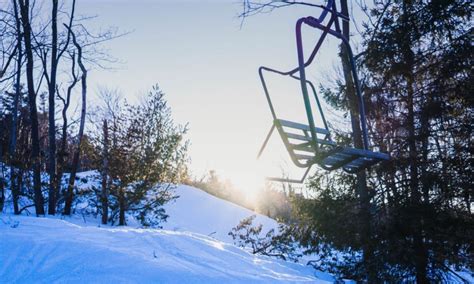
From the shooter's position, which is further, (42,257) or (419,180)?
(419,180)

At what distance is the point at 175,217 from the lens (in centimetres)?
1523

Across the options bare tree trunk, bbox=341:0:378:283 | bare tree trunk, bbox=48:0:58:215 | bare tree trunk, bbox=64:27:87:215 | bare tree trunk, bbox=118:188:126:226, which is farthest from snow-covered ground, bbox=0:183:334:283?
bare tree trunk, bbox=64:27:87:215

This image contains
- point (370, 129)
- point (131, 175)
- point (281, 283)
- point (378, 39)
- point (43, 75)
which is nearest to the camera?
point (281, 283)

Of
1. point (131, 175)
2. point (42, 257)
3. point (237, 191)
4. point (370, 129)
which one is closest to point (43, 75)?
point (131, 175)

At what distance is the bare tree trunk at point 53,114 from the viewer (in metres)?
9.94

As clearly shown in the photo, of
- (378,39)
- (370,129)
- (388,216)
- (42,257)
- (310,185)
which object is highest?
(378,39)

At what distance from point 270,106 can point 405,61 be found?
479cm

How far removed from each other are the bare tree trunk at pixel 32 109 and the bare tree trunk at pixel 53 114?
33 centimetres

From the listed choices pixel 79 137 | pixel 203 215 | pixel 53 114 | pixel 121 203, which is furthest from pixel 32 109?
pixel 203 215

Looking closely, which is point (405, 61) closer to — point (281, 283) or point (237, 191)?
point (281, 283)

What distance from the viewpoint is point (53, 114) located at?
10.3 meters

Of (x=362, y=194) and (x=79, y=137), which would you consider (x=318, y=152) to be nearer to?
(x=362, y=194)

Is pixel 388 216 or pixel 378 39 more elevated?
pixel 378 39

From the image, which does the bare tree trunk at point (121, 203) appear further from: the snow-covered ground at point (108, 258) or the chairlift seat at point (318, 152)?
the chairlift seat at point (318, 152)
